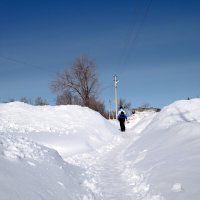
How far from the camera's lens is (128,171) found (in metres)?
11.1

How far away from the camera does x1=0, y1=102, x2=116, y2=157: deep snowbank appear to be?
58.5 feet

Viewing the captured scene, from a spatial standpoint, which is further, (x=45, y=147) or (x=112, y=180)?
(x=45, y=147)

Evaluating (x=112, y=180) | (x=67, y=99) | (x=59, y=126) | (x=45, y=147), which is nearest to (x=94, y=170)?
(x=112, y=180)

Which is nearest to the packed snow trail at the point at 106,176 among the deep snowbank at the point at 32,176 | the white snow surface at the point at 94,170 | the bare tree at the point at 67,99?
the white snow surface at the point at 94,170

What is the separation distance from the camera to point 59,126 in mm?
21422

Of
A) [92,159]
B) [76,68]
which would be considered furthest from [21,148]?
[76,68]

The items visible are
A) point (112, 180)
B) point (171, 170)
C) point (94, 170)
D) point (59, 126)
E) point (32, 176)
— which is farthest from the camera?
point (59, 126)

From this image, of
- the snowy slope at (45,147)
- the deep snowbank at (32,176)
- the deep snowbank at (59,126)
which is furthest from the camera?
the deep snowbank at (59,126)

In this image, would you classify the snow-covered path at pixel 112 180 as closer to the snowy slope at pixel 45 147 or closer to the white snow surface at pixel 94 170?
the white snow surface at pixel 94 170

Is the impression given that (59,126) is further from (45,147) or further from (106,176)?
(106,176)

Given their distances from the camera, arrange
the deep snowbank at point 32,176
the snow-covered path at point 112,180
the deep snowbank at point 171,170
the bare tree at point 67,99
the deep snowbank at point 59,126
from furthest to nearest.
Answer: the bare tree at point 67,99, the deep snowbank at point 59,126, the snow-covered path at point 112,180, the deep snowbank at point 171,170, the deep snowbank at point 32,176

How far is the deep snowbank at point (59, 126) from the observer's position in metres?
17.8

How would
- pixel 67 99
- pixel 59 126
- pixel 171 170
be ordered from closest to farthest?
pixel 171 170 < pixel 59 126 < pixel 67 99

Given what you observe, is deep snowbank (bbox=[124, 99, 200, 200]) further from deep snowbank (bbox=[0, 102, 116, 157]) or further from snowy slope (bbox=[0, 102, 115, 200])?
deep snowbank (bbox=[0, 102, 116, 157])
